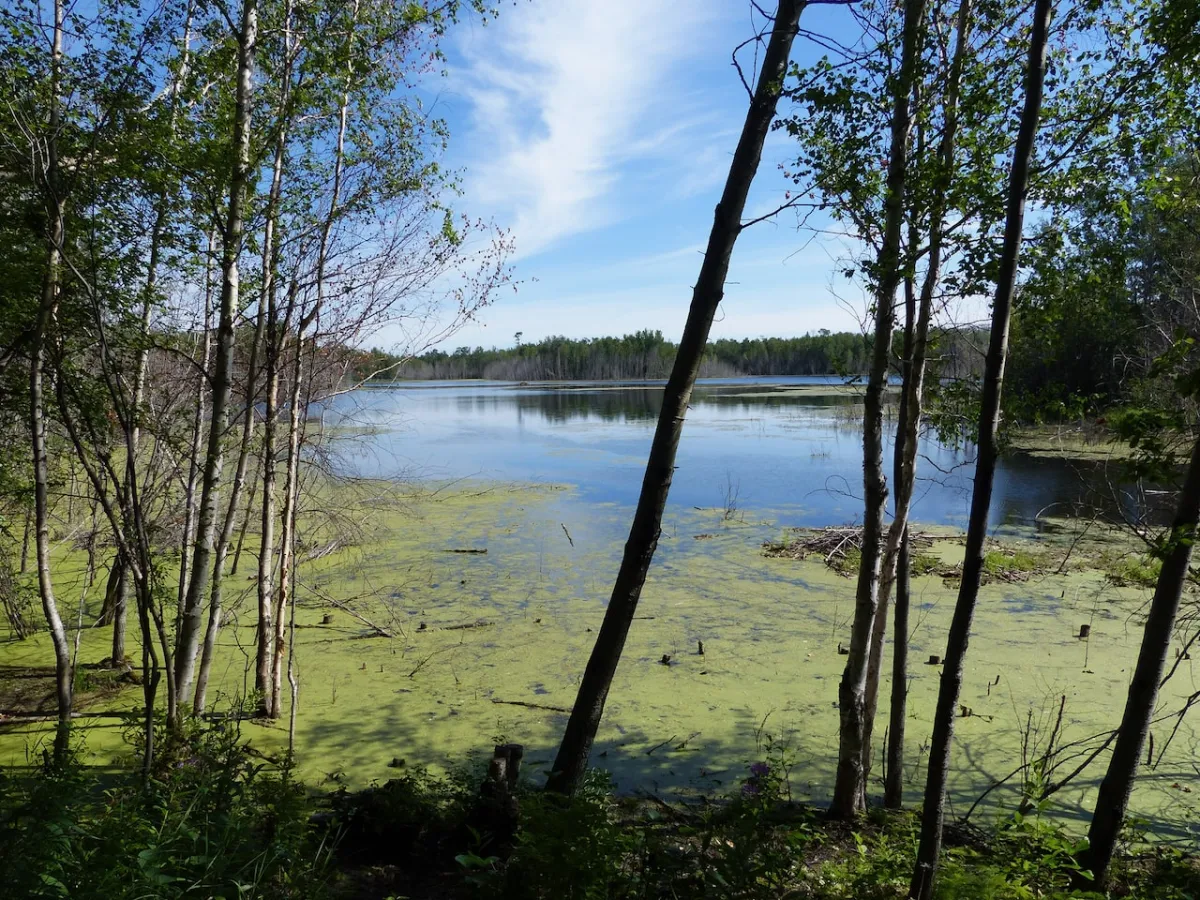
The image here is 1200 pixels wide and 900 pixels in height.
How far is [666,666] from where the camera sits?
6309mm

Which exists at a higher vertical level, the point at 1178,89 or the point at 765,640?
the point at 1178,89

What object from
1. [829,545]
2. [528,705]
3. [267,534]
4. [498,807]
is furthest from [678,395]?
[829,545]

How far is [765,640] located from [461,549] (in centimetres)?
490

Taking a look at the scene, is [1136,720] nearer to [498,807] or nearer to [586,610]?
[498,807]

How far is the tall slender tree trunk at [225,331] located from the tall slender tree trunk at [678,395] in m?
2.42

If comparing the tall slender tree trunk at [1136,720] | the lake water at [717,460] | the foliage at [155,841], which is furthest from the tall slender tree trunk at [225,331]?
the tall slender tree trunk at [1136,720]

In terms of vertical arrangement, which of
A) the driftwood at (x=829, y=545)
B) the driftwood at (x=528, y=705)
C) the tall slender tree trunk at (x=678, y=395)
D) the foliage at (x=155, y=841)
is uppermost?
the tall slender tree trunk at (x=678, y=395)

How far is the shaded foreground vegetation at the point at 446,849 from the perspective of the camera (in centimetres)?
211

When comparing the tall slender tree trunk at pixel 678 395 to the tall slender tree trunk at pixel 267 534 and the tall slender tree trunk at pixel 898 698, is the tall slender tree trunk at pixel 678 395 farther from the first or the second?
the tall slender tree trunk at pixel 267 534

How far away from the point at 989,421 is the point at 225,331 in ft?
12.7

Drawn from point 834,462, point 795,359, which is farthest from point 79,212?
point 795,359

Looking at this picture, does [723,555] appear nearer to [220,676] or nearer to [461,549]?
[461,549]

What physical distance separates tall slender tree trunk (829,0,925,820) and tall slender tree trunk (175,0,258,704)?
3.35 m

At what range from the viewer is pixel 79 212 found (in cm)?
380
